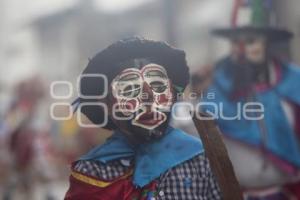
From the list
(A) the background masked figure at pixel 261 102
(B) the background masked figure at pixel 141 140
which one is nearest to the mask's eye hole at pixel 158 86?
(B) the background masked figure at pixel 141 140

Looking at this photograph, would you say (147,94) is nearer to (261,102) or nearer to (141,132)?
(141,132)

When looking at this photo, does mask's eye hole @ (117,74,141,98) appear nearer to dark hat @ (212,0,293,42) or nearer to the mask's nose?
the mask's nose

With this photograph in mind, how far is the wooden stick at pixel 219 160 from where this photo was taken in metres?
1.24

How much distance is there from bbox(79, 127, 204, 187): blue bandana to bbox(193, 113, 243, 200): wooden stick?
3 centimetres

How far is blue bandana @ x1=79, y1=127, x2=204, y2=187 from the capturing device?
1251 mm

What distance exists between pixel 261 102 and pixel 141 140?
54 cm

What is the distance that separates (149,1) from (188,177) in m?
0.73

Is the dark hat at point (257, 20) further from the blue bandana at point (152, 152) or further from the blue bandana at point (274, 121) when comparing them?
the blue bandana at point (152, 152)

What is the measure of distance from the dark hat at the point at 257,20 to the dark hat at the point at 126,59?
445 mm

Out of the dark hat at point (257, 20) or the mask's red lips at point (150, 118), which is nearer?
the mask's red lips at point (150, 118)

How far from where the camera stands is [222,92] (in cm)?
178

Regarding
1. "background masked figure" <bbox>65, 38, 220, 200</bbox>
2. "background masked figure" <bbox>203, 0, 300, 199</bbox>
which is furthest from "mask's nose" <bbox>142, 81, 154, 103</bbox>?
"background masked figure" <bbox>203, 0, 300, 199</bbox>

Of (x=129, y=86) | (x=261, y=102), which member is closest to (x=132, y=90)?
(x=129, y=86)

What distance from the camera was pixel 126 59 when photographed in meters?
1.27
